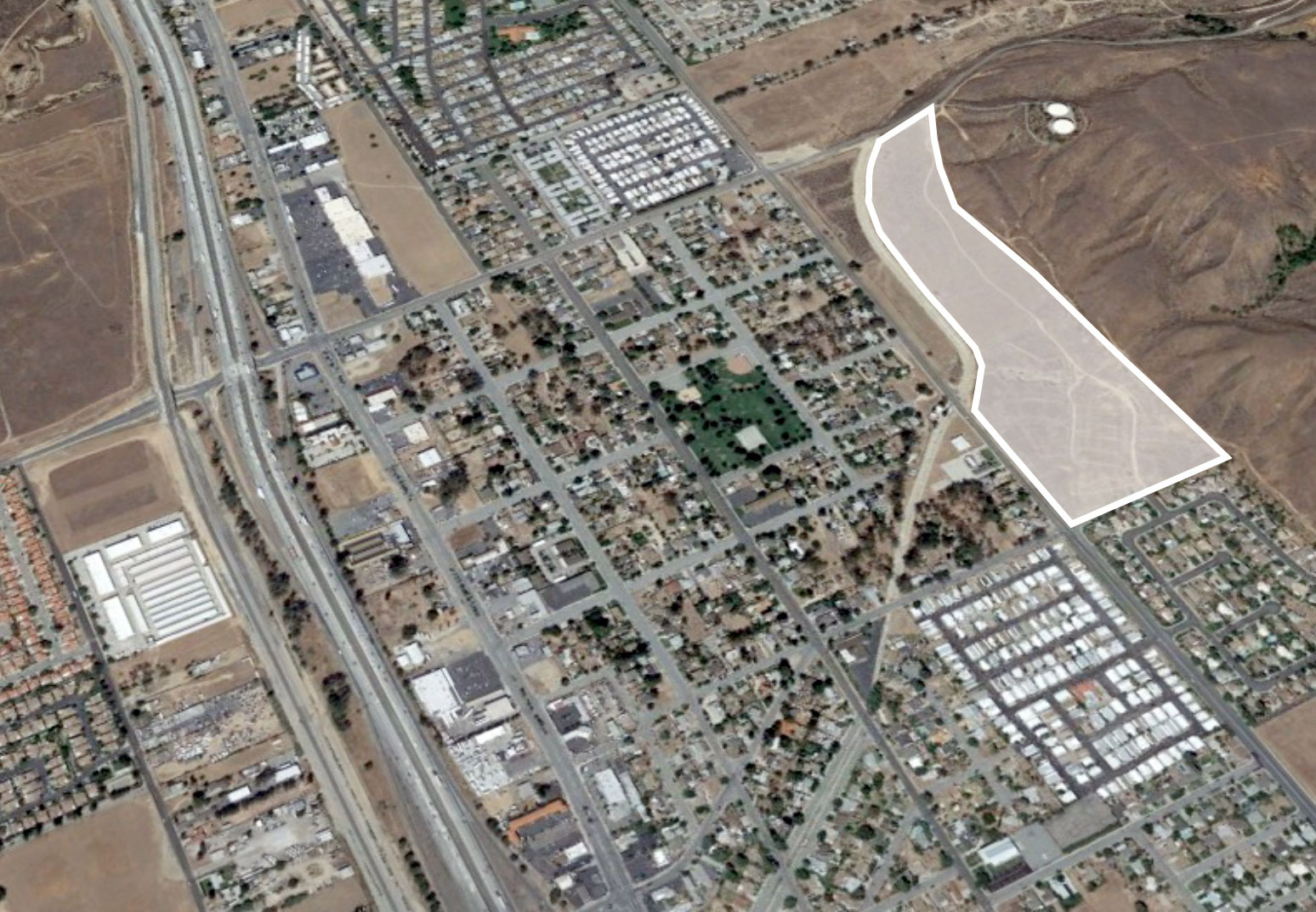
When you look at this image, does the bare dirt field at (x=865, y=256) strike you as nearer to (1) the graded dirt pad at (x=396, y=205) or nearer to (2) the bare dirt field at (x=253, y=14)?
(1) the graded dirt pad at (x=396, y=205)

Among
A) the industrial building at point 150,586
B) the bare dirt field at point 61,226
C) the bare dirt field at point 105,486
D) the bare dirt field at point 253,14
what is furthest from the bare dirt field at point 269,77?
the industrial building at point 150,586

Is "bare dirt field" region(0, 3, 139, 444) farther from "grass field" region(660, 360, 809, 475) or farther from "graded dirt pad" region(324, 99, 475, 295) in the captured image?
"grass field" region(660, 360, 809, 475)

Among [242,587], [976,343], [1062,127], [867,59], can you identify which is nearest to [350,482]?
[242,587]

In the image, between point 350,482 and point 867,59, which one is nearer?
point 350,482

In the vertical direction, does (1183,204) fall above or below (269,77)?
below

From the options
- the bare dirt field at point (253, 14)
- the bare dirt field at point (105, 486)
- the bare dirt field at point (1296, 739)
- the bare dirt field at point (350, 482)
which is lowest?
the bare dirt field at point (1296, 739)

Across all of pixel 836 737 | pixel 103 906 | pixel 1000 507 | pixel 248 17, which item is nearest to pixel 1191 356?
pixel 1000 507

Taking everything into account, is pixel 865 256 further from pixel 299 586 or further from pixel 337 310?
pixel 299 586

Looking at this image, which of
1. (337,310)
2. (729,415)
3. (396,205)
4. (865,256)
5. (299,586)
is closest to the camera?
(299,586)
